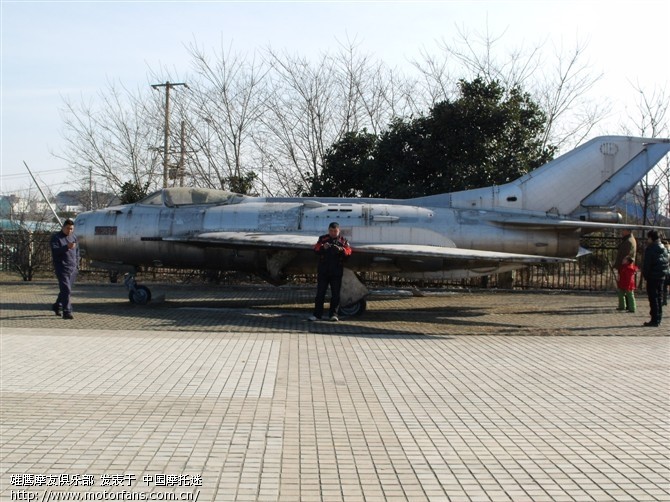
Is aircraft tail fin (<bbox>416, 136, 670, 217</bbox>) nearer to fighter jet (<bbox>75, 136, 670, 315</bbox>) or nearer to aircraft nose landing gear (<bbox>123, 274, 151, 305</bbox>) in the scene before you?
fighter jet (<bbox>75, 136, 670, 315</bbox>)

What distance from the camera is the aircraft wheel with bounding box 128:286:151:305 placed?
48.5 feet

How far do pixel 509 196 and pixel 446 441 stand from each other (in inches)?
420

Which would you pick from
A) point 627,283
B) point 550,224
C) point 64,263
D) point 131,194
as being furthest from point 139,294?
point 627,283

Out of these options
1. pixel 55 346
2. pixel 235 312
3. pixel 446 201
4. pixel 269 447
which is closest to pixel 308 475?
pixel 269 447

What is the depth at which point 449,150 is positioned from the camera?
2077 cm

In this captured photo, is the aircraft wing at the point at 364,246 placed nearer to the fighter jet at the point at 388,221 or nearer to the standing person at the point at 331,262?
the fighter jet at the point at 388,221

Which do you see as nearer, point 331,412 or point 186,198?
point 331,412

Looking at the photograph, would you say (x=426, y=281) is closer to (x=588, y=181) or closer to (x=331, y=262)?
(x=588, y=181)

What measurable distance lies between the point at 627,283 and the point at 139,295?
11.0m

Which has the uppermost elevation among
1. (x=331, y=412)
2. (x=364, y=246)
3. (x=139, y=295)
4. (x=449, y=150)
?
(x=449, y=150)

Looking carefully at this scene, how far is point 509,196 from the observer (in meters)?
15.0

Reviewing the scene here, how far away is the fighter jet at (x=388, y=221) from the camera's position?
14.4 m

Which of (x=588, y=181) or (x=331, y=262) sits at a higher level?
(x=588, y=181)

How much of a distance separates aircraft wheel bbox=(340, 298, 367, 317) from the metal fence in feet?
23.5
